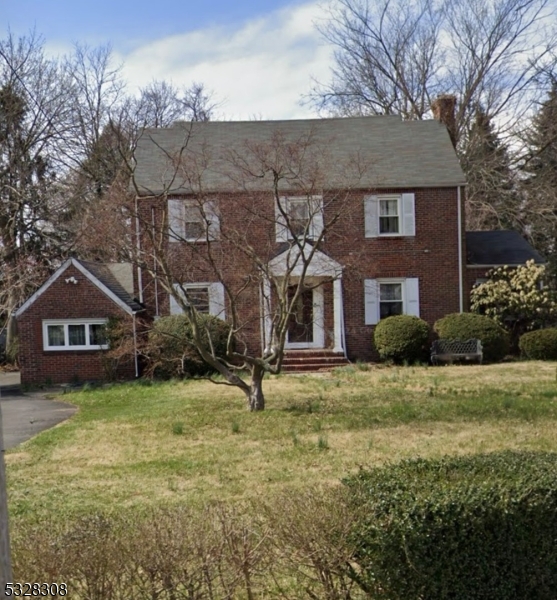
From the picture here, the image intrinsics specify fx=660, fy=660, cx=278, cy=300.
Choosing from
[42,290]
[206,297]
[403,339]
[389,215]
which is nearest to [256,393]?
[403,339]

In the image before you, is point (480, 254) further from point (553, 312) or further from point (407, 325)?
point (407, 325)

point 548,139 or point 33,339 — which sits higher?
point 548,139

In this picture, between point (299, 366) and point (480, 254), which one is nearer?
point (299, 366)

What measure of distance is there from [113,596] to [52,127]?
110 ft

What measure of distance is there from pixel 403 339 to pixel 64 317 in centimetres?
1092

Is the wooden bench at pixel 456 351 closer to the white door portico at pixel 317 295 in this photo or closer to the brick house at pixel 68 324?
the white door portico at pixel 317 295

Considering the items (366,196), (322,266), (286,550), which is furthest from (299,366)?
(286,550)

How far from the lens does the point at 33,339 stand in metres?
21.4

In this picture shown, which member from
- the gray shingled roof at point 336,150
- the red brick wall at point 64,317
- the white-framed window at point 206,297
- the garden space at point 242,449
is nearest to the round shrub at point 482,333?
the garden space at point 242,449

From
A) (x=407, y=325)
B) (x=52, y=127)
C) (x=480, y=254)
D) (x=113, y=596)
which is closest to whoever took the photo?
(x=113, y=596)

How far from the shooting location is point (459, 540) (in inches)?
162

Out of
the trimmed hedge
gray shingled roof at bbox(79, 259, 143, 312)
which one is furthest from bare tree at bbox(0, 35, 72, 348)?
the trimmed hedge

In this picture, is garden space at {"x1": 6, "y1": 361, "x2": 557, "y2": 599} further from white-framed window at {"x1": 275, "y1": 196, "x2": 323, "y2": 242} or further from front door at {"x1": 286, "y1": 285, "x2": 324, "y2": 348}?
front door at {"x1": 286, "y1": 285, "x2": 324, "y2": 348}

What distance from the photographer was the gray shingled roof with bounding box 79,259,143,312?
859 inches
